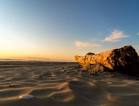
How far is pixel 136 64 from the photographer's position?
6.09m

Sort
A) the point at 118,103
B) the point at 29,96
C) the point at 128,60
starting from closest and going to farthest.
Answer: the point at 118,103 → the point at 29,96 → the point at 128,60

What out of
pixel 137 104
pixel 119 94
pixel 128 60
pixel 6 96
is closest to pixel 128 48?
pixel 128 60

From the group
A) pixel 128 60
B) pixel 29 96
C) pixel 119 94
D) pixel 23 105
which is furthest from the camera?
pixel 128 60

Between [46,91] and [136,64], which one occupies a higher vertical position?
[136,64]

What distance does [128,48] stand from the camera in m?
6.24

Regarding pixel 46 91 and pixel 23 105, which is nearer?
pixel 23 105

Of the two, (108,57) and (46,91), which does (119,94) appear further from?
(108,57)

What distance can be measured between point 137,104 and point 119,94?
1.75 feet

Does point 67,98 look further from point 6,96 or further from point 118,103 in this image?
point 6,96

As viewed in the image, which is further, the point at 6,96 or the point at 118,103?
the point at 6,96

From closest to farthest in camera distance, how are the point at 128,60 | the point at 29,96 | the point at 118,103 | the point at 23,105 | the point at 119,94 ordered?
the point at 23,105
the point at 118,103
the point at 29,96
the point at 119,94
the point at 128,60

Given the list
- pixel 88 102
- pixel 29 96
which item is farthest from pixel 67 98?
pixel 29 96

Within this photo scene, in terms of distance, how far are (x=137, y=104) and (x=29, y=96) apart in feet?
4.56

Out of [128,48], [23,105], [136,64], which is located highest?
[128,48]
